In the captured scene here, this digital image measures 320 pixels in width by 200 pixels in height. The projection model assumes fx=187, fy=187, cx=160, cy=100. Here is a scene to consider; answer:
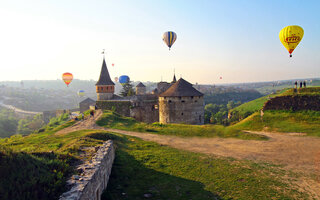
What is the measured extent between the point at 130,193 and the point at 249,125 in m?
16.9

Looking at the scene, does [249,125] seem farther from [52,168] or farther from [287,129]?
[52,168]

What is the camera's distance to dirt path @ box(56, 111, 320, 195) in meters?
10.8

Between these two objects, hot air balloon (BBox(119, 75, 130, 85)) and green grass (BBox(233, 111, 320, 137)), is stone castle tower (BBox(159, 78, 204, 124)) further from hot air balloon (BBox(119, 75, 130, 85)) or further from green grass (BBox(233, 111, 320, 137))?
hot air balloon (BBox(119, 75, 130, 85))

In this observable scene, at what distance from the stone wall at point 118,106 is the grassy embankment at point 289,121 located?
18297 mm

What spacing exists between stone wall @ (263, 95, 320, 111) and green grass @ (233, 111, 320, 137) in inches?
26.7

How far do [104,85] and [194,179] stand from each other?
30.1m

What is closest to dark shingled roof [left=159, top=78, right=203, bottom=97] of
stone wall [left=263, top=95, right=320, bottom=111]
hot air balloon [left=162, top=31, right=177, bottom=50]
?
stone wall [left=263, top=95, right=320, bottom=111]

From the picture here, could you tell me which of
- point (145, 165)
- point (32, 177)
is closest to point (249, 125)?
point (145, 165)

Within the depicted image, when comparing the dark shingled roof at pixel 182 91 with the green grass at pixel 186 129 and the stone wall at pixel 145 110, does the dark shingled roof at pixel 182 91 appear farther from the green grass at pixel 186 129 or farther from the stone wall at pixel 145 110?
the stone wall at pixel 145 110

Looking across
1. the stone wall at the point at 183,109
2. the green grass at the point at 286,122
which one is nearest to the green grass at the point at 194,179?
the green grass at the point at 286,122

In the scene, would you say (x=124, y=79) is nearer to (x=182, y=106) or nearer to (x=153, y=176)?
(x=182, y=106)

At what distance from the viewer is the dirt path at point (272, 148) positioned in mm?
10770

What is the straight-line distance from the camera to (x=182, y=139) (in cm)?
1795

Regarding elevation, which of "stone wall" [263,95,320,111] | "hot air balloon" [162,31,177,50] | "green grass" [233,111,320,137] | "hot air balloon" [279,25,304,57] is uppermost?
"hot air balloon" [162,31,177,50]
